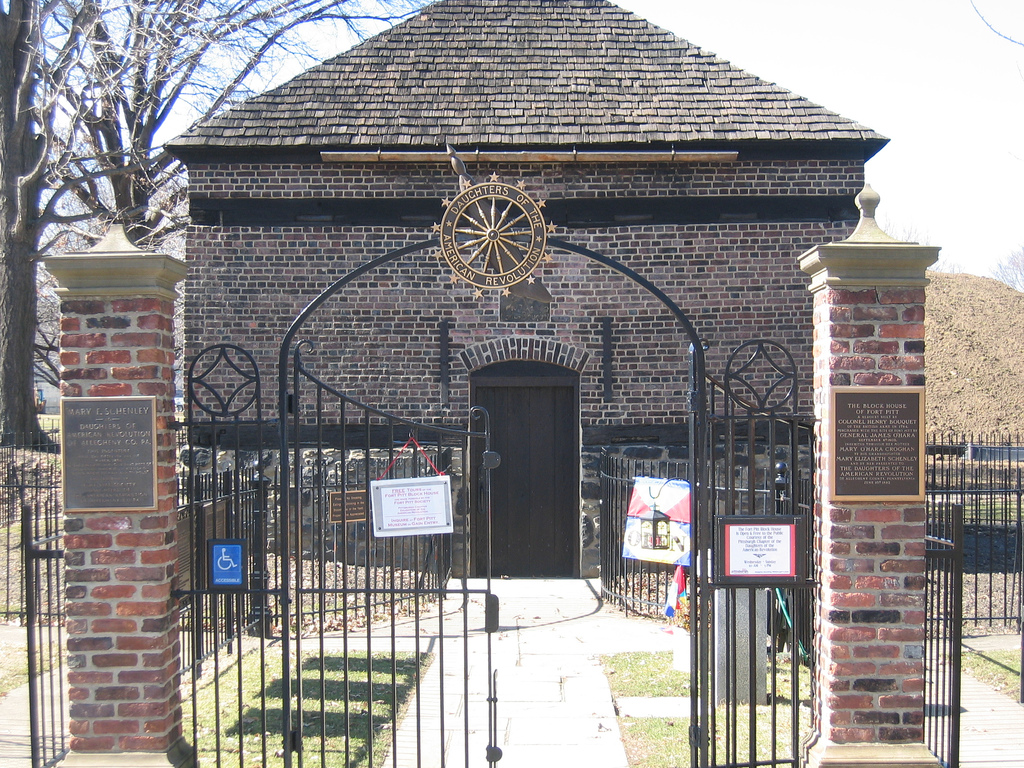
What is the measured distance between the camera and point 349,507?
4797 millimetres

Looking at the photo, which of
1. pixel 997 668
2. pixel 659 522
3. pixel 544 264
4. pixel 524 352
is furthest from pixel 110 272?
pixel 997 668

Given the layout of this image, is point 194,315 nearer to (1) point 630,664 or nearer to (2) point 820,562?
(1) point 630,664

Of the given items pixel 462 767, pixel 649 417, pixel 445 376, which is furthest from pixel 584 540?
pixel 462 767

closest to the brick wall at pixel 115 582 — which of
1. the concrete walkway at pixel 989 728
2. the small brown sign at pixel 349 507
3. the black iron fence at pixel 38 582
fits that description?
the black iron fence at pixel 38 582

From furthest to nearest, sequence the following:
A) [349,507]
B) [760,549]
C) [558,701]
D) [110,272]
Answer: [558,701] < [349,507] < [760,549] < [110,272]

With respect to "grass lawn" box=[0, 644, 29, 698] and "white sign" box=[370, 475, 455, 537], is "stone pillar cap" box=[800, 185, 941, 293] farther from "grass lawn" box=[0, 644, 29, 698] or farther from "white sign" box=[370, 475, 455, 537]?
"grass lawn" box=[0, 644, 29, 698]

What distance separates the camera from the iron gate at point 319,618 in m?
4.18

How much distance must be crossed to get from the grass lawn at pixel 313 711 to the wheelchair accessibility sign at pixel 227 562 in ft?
1.92

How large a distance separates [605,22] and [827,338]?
28.5 feet

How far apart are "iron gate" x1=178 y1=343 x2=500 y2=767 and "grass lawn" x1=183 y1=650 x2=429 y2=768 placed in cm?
1

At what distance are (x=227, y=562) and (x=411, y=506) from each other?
96 cm

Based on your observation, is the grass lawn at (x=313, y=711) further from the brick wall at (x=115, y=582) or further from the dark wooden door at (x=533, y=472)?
the dark wooden door at (x=533, y=472)

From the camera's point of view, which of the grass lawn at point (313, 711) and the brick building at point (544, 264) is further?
the brick building at point (544, 264)

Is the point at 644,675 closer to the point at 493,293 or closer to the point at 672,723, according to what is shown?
the point at 672,723
